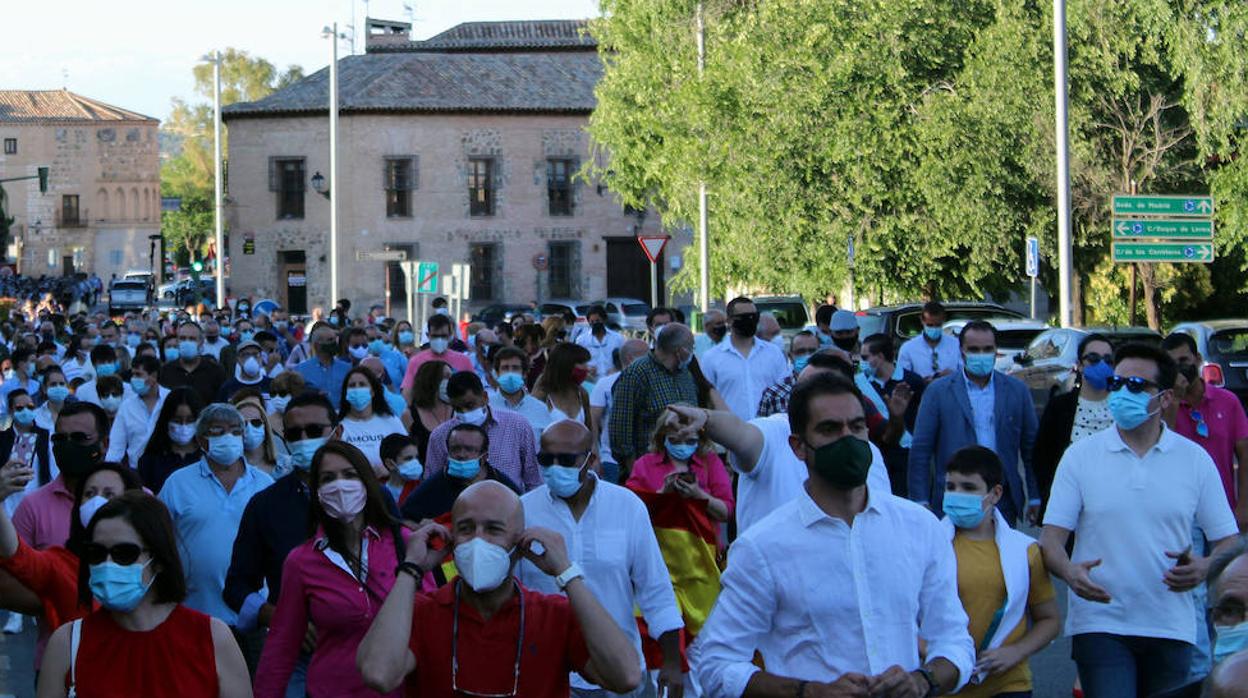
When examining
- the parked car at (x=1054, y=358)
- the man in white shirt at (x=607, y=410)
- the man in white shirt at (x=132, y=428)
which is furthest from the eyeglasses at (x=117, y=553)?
the parked car at (x=1054, y=358)

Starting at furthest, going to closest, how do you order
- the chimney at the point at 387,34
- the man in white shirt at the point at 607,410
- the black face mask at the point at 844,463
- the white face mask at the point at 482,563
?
1. the chimney at the point at 387,34
2. the man in white shirt at the point at 607,410
3. the white face mask at the point at 482,563
4. the black face mask at the point at 844,463

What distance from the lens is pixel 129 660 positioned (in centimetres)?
522

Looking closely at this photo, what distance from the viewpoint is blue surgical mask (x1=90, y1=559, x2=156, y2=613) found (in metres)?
5.18

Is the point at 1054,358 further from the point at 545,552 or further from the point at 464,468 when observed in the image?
the point at 545,552

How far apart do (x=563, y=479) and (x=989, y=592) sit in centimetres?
149

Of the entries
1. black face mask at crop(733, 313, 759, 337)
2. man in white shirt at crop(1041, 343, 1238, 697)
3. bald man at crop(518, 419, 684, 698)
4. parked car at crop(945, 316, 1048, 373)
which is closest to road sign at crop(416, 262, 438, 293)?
parked car at crop(945, 316, 1048, 373)

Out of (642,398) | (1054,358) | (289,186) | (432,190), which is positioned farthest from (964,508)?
(289,186)

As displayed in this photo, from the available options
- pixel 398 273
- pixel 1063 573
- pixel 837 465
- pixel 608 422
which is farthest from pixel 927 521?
pixel 398 273

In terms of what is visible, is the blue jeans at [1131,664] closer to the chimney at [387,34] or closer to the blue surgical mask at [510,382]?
the blue surgical mask at [510,382]

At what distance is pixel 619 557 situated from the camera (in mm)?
6727

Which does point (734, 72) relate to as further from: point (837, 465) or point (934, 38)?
point (837, 465)

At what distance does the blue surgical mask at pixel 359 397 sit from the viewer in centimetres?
1058

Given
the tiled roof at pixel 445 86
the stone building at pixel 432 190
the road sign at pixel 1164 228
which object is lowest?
the road sign at pixel 1164 228

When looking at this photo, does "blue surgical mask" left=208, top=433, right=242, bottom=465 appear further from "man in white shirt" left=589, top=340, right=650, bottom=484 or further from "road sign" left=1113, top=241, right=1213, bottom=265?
"road sign" left=1113, top=241, right=1213, bottom=265
